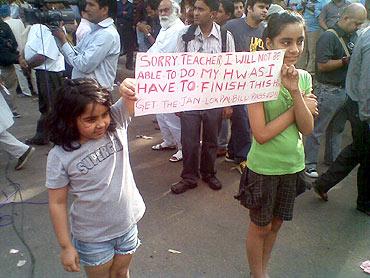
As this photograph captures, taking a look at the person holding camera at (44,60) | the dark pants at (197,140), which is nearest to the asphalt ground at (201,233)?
the dark pants at (197,140)

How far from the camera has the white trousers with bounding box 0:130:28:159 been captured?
3963 millimetres

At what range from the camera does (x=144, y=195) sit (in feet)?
11.8

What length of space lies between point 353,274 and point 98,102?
2.16 m

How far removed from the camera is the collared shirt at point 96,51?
3.26 m

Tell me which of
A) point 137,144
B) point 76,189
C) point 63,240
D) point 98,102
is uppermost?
point 98,102

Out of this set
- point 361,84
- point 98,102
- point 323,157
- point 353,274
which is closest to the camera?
point 98,102

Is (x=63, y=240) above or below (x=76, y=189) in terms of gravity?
below

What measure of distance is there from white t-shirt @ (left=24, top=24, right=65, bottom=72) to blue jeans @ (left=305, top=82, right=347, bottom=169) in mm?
3050

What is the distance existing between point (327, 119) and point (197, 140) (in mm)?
1483

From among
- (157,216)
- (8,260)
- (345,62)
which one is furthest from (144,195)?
(345,62)

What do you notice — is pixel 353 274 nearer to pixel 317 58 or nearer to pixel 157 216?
pixel 157 216

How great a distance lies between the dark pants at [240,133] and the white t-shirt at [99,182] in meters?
2.49

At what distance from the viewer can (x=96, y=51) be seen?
3240mm

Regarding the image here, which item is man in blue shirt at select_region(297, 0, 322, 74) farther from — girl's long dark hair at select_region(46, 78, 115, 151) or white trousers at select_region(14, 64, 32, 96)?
girl's long dark hair at select_region(46, 78, 115, 151)
